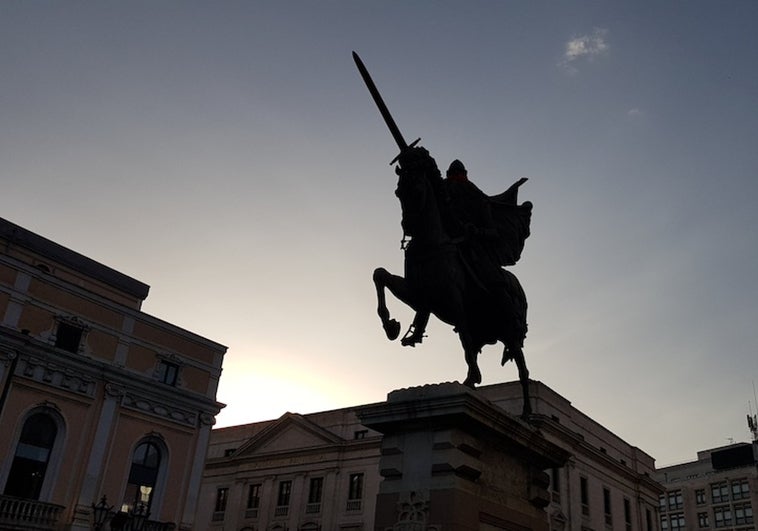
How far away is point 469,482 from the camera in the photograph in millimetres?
7355

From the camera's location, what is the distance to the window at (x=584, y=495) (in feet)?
132

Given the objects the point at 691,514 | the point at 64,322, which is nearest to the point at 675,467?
the point at 691,514

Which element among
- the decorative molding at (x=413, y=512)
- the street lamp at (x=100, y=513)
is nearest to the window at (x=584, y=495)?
the street lamp at (x=100, y=513)

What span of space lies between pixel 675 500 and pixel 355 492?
6065 centimetres

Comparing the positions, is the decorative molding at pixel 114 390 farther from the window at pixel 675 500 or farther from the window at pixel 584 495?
the window at pixel 675 500

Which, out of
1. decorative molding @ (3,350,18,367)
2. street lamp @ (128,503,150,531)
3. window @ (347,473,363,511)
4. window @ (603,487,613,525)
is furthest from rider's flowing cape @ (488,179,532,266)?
window @ (347,473,363,511)

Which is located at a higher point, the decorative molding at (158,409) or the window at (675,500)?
the window at (675,500)

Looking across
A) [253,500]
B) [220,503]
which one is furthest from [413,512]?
[220,503]

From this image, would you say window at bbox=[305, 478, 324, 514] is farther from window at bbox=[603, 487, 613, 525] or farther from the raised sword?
the raised sword

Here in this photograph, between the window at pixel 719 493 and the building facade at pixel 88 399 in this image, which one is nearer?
the building facade at pixel 88 399

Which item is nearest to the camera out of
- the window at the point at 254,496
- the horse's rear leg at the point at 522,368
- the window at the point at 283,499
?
the horse's rear leg at the point at 522,368

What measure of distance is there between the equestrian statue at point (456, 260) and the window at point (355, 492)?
123 feet

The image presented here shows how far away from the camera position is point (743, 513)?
80688 millimetres

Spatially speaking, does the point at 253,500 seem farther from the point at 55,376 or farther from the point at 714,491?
the point at 714,491
